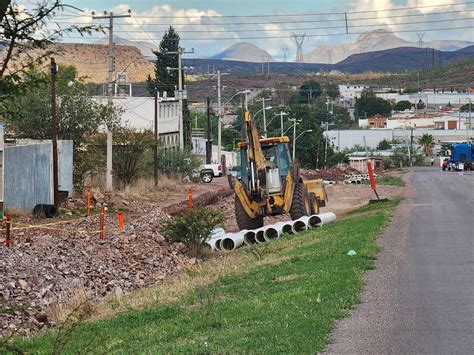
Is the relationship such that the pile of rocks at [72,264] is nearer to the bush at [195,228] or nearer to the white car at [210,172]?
the bush at [195,228]

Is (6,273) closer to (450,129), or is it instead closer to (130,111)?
(130,111)

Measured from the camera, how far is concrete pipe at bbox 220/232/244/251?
28406 mm

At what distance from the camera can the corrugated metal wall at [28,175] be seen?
34.5 meters

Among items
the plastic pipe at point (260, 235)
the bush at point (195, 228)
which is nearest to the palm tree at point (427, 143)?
the plastic pipe at point (260, 235)

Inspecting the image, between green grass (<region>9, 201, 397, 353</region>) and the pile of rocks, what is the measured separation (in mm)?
2751

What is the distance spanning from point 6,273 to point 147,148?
33.6 metres

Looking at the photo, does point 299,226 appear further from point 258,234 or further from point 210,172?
point 210,172

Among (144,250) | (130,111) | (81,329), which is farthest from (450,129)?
(81,329)

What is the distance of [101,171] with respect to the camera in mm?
49250

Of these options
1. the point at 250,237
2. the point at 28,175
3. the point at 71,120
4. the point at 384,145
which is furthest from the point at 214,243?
the point at 384,145

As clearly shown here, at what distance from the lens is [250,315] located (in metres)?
12.7

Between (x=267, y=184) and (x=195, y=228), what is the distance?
3133mm

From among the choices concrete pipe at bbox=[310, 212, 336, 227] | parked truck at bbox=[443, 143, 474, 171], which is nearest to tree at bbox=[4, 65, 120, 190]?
concrete pipe at bbox=[310, 212, 336, 227]

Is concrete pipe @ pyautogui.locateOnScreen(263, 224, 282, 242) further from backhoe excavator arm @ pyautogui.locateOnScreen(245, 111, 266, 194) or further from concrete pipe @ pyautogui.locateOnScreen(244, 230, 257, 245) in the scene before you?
backhoe excavator arm @ pyautogui.locateOnScreen(245, 111, 266, 194)
